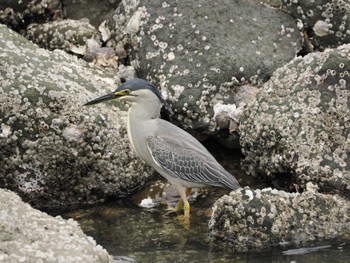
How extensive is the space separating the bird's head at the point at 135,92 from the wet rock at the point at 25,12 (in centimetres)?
264

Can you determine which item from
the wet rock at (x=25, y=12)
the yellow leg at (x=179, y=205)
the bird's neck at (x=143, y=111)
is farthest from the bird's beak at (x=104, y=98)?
the wet rock at (x=25, y=12)

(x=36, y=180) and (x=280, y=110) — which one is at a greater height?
(x=280, y=110)

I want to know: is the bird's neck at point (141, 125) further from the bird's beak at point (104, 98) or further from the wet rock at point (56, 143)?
the bird's beak at point (104, 98)

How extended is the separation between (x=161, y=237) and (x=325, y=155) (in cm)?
176

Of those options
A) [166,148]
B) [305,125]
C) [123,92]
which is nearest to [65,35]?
[123,92]

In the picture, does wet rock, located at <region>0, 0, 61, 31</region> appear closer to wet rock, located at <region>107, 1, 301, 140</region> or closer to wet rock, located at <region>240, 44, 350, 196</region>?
wet rock, located at <region>107, 1, 301, 140</region>

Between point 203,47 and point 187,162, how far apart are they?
155cm

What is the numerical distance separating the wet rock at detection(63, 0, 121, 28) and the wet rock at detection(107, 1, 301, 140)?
0.89m

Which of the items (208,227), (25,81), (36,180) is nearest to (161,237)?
(208,227)

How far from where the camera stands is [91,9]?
10898mm

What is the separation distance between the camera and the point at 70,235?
554 cm

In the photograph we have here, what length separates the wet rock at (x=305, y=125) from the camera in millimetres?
8062

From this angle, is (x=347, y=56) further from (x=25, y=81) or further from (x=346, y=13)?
(x=25, y=81)

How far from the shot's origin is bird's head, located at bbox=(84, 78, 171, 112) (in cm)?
843
